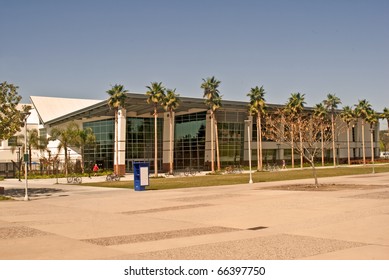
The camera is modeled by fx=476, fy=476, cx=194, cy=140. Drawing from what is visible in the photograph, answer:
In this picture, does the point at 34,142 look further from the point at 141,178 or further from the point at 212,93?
the point at 141,178

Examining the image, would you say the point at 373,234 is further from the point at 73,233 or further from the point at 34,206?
the point at 34,206

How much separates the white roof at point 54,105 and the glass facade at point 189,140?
22.4 metres

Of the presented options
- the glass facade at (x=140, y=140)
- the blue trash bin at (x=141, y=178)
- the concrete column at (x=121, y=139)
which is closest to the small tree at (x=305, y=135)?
the blue trash bin at (x=141, y=178)

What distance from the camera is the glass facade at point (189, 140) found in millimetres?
78688

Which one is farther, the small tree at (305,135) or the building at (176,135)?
the building at (176,135)

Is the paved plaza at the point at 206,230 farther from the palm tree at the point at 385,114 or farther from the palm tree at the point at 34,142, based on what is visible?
the palm tree at the point at 385,114

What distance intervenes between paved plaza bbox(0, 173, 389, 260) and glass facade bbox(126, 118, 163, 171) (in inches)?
2146

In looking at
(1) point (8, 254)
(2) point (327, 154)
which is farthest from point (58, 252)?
(2) point (327, 154)

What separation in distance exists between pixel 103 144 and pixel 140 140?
20.0 feet

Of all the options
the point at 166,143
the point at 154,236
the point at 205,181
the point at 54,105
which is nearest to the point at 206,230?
the point at 154,236

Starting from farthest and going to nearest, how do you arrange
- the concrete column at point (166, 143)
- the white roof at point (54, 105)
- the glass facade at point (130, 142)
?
the white roof at point (54, 105) < the concrete column at point (166, 143) < the glass facade at point (130, 142)

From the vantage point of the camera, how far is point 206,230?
14250mm

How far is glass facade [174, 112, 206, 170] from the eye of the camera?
78688 millimetres
